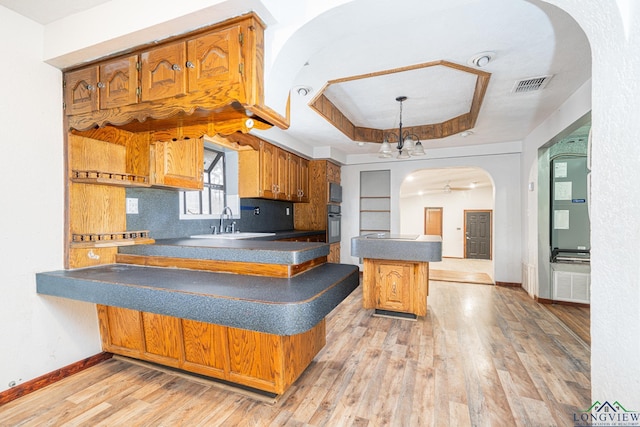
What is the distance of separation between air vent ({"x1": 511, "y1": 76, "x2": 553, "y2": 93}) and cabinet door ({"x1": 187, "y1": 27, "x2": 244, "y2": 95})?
2647 mm

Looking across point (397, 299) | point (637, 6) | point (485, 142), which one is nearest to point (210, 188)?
point (397, 299)

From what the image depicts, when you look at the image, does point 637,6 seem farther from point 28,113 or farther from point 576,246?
point 576,246

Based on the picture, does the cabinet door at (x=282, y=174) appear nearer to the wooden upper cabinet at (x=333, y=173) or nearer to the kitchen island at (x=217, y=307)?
the wooden upper cabinet at (x=333, y=173)

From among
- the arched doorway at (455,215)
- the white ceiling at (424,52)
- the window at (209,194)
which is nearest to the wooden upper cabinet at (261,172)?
the window at (209,194)

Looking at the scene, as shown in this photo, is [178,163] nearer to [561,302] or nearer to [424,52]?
[424,52]

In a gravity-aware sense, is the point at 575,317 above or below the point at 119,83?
below

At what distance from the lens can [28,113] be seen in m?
1.96

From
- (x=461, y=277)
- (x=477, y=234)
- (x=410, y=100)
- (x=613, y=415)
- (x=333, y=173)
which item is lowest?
(x=461, y=277)

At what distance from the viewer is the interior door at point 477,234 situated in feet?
31.0

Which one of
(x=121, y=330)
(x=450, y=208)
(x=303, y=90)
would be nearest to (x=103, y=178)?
(x=121, y=330)

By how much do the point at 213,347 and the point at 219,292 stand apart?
69 centimetres

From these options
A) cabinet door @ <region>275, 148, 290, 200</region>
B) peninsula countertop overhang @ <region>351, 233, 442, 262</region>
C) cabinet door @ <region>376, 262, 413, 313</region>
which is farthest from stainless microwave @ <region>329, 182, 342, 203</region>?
cabinet door @ <region>376, 262, 413, 313</region>

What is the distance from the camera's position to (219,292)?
1.51 metres

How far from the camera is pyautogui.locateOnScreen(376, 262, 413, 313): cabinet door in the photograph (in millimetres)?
3320
